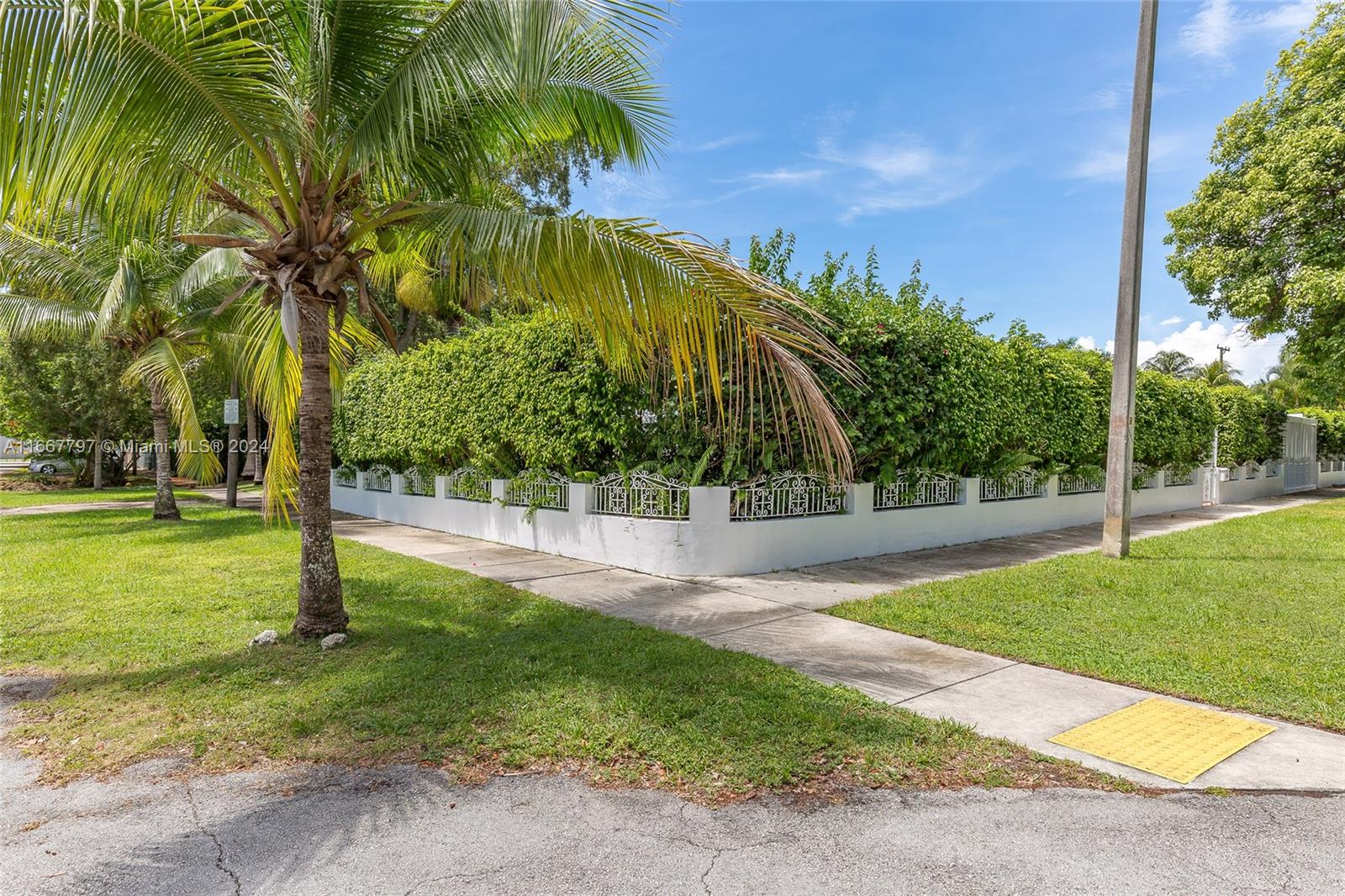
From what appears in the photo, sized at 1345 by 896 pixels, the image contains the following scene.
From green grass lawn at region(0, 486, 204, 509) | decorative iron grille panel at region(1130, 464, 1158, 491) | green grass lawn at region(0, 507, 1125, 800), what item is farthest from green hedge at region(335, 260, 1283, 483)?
green grass lawn at region(0, 486, 204, 509)

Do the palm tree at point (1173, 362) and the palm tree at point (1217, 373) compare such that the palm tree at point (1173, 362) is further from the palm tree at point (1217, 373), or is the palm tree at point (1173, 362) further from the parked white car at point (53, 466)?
the parked white car at point (53, 466)

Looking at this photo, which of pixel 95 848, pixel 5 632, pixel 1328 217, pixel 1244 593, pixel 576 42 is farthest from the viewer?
pixel 1328 217

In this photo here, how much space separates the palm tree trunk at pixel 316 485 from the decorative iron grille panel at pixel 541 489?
14.9ft

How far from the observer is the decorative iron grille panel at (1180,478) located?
17484 mm

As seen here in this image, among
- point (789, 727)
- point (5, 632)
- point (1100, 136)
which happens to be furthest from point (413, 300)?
point (789, 727)

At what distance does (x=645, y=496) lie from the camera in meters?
9.12

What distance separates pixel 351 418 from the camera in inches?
637

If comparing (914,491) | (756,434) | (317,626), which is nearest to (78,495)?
(317,626)

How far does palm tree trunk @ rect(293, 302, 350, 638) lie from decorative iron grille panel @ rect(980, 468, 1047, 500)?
396 inches

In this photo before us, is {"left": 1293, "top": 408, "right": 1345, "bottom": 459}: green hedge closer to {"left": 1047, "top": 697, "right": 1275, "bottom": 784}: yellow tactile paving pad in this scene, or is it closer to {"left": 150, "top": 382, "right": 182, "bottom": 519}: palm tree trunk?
{"left": 1047, "top": 697, "right": 1275, "bottom": 784}: yellow tactile paving pad

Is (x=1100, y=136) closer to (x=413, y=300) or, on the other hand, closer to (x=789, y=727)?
(x=789, y=727)

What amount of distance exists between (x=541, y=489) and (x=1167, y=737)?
816 cm

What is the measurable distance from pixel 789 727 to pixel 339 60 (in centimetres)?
540

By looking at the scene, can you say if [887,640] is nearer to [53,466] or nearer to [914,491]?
[914,491]
